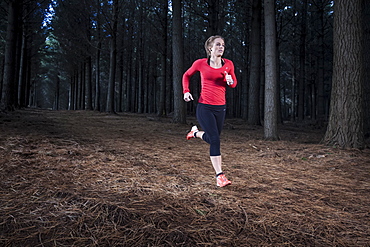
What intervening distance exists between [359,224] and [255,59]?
35.6 ft

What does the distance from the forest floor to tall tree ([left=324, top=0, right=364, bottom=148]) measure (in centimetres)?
159

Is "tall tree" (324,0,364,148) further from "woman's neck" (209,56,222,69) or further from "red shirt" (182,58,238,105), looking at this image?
"woman's neck" (209,56,222,69)

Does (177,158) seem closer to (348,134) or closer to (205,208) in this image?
(205,208)

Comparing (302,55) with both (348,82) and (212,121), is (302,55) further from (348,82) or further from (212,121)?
(212,121)

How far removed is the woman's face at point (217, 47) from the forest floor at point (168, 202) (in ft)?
5.14

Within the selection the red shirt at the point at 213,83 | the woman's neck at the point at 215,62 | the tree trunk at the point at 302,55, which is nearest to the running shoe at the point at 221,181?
the red shirt at the point at 213,83

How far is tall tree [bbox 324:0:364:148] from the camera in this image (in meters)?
5.60

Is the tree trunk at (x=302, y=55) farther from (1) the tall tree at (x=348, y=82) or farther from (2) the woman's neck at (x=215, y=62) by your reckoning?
(2) the woman's neck at (x=215, y=62)

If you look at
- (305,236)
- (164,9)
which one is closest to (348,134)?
(305,236)

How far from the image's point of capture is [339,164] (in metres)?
4.38

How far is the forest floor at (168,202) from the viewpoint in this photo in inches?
68.5

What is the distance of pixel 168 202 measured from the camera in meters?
2.32

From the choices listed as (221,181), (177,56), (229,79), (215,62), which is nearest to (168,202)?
(221,181)

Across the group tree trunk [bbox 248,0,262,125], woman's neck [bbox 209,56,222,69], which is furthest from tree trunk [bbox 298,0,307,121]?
woman's neck [bbox 209,56,222,69]
